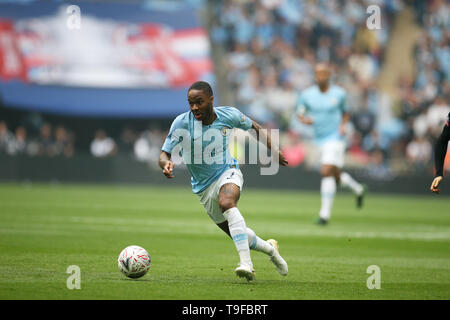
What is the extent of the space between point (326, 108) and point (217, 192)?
7841mm

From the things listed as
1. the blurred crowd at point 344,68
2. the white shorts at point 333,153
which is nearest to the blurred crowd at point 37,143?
the blurred crowd at point 344,68

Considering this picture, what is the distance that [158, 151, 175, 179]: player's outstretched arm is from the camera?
Answer: 7.80 meters

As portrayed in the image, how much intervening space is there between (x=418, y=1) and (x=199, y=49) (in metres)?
8.65

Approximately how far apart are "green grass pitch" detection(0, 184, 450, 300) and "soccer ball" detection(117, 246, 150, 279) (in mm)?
124

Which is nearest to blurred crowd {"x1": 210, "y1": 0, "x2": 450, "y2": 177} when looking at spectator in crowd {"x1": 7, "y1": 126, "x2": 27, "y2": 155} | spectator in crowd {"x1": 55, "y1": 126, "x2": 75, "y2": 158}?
spectator in crowd {"x1": 55, "y1": 126, "x2": 75, "y2": 158}

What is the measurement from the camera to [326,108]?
52.3 ft

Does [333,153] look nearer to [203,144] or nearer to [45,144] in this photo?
[203,144]

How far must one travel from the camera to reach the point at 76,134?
31891 mm

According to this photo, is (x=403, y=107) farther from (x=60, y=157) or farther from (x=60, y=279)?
(x=60, y=279)

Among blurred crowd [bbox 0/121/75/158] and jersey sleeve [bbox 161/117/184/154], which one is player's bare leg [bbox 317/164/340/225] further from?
blurred crowd [bbox 0/121/75/158]

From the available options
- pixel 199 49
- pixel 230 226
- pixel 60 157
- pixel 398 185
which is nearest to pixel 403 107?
pixel 398 185
